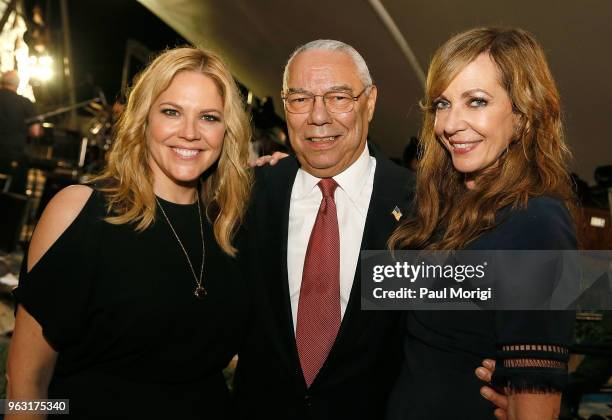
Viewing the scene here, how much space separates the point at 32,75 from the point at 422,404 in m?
11.9

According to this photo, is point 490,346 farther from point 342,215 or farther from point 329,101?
point 329,101

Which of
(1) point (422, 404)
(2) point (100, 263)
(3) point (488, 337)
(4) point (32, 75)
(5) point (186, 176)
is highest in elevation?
(4) point (32, 75)

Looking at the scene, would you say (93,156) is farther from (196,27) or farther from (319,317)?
(319,317)

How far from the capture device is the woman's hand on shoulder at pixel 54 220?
174cm

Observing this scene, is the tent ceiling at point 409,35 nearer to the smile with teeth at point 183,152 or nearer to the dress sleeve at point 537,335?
the smile with teeth at point 183,152

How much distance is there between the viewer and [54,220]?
5.75 feet

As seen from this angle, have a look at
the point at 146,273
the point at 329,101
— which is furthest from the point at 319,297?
the point at 329,101

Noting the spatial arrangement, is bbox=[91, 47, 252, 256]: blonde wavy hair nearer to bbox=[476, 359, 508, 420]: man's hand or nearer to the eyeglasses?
the eyeglasses

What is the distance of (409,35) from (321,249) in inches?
190

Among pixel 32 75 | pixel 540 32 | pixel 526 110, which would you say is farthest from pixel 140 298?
pixel 32 75

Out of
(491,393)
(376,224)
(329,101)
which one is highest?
(329,101)

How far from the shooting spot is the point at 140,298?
1802mm

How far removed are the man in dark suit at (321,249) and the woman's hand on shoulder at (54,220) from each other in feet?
1.99

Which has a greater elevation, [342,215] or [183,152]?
[183,152]
